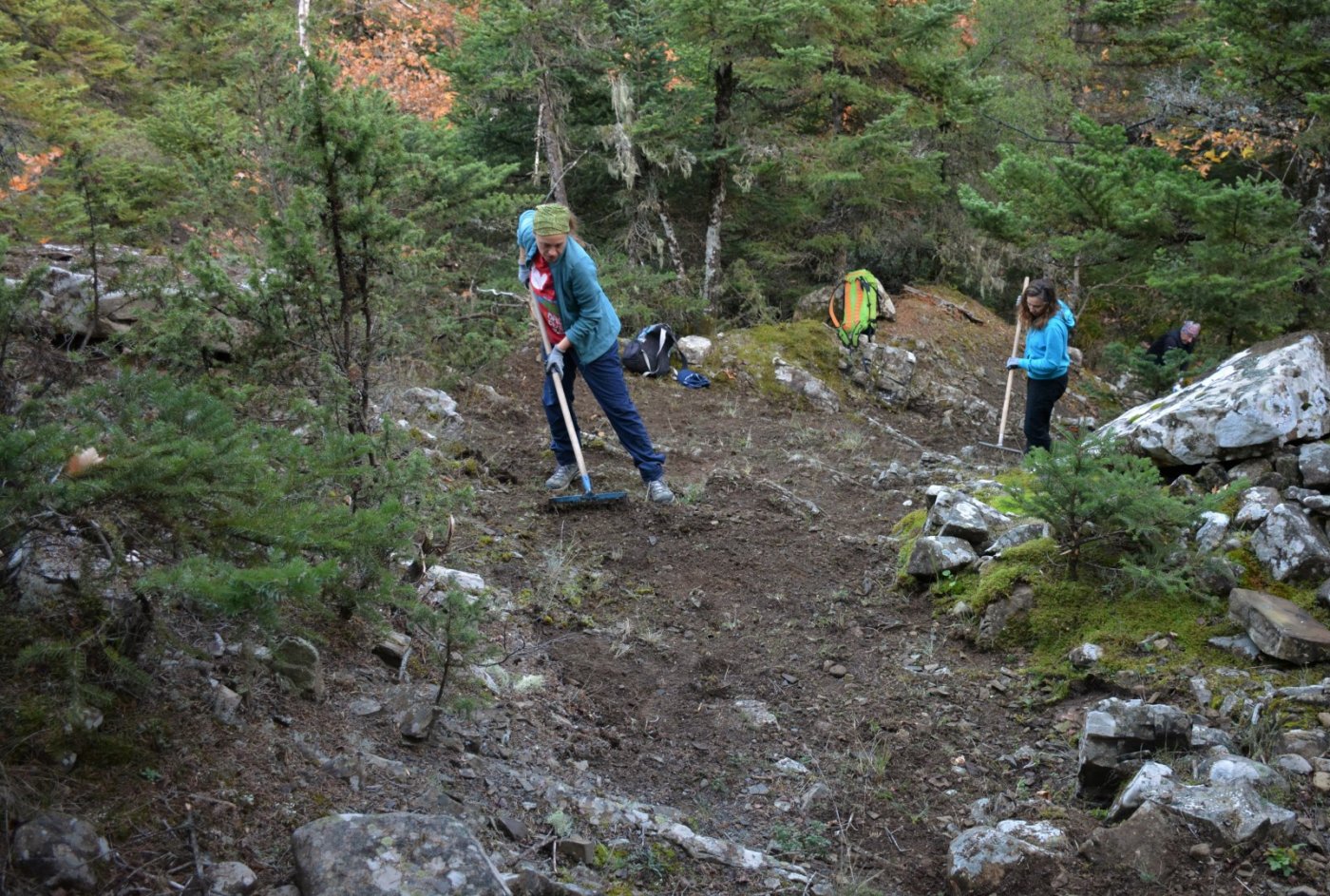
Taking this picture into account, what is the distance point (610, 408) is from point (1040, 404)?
150 inches

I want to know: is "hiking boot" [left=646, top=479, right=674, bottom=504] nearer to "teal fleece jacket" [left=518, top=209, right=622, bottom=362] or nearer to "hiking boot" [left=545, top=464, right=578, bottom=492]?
"hiking boot" [left=545, top=464, right=578, bottom=492]

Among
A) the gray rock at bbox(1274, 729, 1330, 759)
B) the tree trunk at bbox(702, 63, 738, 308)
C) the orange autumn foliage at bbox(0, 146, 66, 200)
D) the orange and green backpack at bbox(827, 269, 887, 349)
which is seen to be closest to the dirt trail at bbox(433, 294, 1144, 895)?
the gray rock at bbox(1274, 729, 1330, 759)

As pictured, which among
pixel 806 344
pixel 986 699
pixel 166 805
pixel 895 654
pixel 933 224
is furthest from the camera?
pixel 933 224

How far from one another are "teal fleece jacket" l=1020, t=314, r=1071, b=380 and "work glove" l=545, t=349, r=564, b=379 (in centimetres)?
395

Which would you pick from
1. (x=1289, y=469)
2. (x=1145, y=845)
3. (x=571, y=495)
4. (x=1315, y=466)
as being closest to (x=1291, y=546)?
(x=1315, y=466)

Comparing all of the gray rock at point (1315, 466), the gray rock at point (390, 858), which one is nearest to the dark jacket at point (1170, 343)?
the gray rock at point (1315, 466)

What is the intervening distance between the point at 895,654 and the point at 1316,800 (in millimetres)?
2210

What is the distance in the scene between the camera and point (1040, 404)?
8.34 m

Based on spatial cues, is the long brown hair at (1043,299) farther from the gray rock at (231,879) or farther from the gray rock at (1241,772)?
the gray rock at (231,879)

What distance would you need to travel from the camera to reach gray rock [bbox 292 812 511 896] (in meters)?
2.71

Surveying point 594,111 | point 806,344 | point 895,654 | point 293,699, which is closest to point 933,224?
point 806,344

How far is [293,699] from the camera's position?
3.69m

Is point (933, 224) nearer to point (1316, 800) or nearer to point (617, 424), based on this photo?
point (617, 424)

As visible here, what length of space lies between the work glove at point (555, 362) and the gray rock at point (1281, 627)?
4593 millimetres
